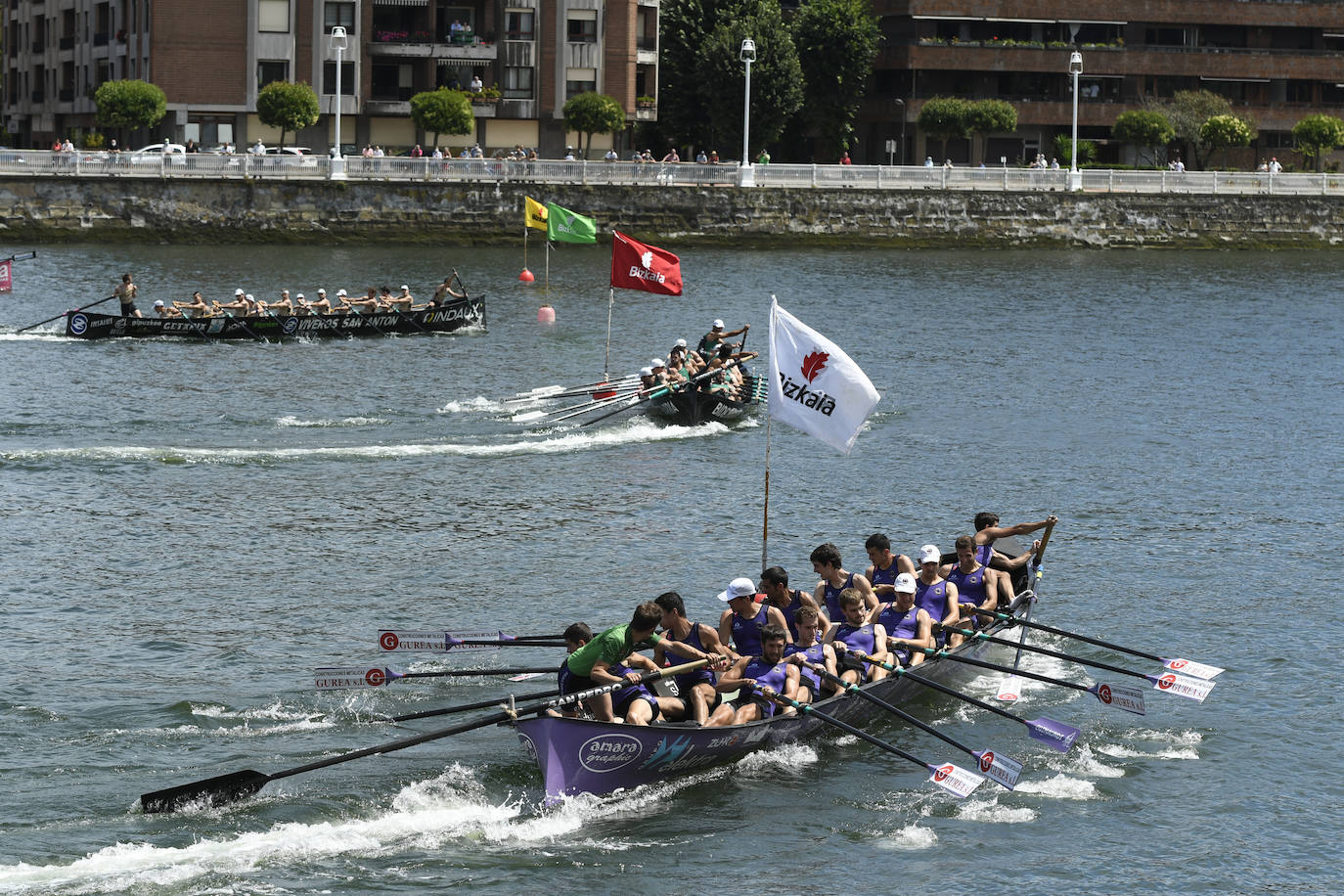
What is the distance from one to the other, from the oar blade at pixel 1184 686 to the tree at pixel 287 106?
70656mm

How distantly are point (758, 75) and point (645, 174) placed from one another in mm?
17270

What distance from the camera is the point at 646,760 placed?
58.4ft

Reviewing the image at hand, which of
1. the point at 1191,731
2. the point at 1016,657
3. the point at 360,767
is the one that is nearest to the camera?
the point at 360,767

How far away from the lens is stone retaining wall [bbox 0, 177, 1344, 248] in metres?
74.9

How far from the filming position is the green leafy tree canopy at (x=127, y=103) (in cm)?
8357

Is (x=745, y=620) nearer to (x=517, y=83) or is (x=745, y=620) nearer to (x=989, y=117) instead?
(x=517, y=83)

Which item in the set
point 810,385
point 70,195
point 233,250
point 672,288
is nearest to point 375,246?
point 233,250

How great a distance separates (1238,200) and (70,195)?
56.4 meters

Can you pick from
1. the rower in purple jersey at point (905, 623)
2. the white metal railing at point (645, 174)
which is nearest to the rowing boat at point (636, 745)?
the rower in purple jersey at point (905, 623)

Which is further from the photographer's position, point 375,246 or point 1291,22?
point 1291,22

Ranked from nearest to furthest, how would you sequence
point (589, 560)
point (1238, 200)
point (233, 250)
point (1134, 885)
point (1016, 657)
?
point (1134, 885) < point (1016, 657) < point (589, 560) < point (233, 250) < point (1238, 200)

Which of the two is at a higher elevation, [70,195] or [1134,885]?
[70,195]

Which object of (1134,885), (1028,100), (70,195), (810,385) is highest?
(1028,100)

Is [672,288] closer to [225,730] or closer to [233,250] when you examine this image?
[225,730]
